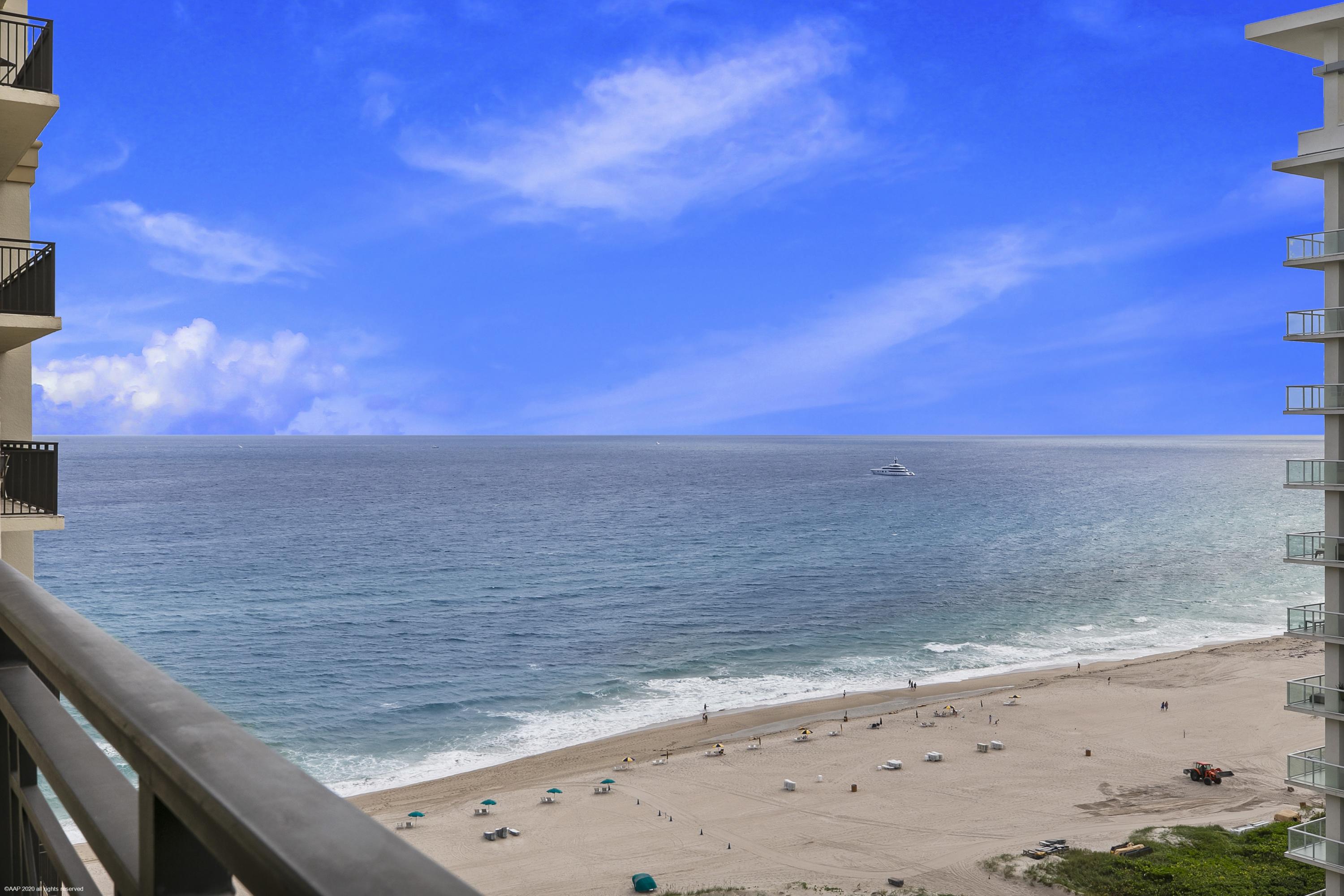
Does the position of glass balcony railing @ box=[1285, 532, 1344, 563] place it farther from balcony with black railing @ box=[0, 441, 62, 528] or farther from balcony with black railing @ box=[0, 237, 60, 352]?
balcony with black railing @ box=[0, 441, 62, 528]

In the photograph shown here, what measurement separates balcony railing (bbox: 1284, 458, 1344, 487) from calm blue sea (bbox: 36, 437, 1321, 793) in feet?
75.6

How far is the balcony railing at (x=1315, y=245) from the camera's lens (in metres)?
14.8

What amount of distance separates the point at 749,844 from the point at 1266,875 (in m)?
11.2

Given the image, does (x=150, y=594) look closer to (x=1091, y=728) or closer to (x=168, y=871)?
(x=1091, y=728)

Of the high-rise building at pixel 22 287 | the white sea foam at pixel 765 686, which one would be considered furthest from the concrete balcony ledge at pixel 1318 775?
the white sea foam at pixel 765 686

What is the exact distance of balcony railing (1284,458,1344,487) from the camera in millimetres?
14672

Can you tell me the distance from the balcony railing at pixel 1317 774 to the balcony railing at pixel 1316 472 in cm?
421

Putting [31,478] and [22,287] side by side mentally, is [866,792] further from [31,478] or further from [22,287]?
[22,287]

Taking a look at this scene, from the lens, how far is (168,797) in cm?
98

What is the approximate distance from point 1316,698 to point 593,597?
42.5 meters

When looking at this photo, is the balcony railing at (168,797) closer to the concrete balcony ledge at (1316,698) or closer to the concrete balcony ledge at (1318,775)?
the concrete balcony ledge at (1316,698)

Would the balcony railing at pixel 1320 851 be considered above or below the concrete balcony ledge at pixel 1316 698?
below

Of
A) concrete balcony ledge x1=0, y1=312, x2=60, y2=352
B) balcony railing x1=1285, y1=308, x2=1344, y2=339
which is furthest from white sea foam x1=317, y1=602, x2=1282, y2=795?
balcony railing x1=1285, y1=308, x2=1344, y2=339

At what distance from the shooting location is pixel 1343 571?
15.0 m
